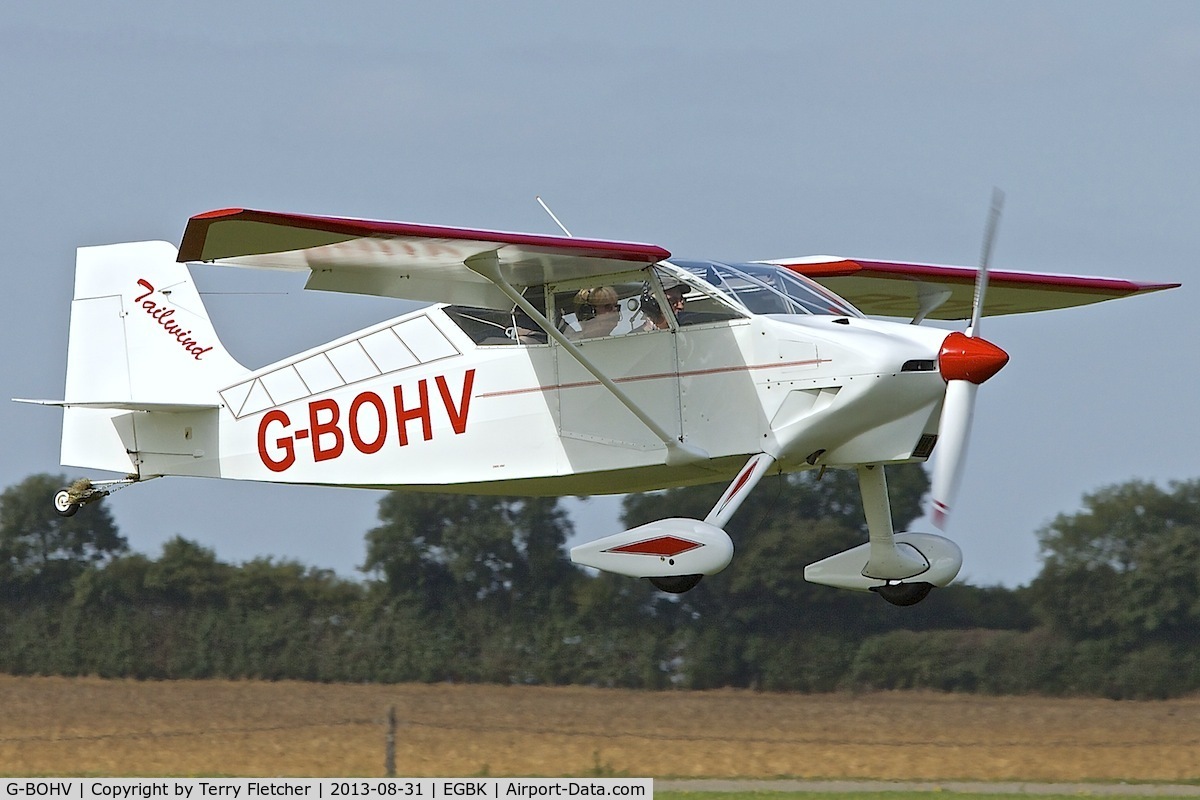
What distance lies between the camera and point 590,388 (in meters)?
12.1

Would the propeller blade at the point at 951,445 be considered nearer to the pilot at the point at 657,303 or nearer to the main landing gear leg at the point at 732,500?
the main landing gear leg at the point at 732,500

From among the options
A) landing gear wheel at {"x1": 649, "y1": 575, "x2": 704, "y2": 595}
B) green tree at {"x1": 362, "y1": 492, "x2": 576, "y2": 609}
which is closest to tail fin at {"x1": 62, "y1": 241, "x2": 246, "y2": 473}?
landing gear wheel at {"x1": 649, "y1": 575, "x2": 704, "y2": 595}

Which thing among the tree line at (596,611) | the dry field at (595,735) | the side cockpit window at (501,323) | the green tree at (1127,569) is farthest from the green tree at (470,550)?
the side cockpit window at (501,323)

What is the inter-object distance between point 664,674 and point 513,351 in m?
10.3

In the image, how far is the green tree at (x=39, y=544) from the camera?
23766mm

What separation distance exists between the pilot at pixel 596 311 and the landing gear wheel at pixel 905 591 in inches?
112

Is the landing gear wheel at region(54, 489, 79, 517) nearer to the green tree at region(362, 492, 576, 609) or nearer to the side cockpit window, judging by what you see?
the side cockpit window

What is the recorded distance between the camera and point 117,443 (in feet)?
47.2

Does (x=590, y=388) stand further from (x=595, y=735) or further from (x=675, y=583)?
(x=595, y=735)

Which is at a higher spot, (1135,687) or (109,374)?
(109,374)

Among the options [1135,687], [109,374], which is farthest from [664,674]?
[109,374]

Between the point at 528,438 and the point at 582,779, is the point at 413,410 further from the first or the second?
the point at 582,779
